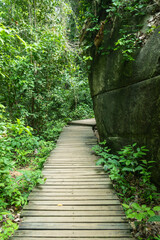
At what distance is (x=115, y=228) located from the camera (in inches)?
80.4

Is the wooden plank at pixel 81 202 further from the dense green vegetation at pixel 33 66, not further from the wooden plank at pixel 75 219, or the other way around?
the dense green vegetation at pixel 33 66

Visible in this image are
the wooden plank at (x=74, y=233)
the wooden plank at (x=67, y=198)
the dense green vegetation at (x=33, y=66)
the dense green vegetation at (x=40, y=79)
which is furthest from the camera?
the dense green vegetation at (x=33, y=66)

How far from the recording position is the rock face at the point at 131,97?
112 inches

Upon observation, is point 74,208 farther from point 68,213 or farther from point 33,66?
point 33,66

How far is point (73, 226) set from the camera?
2.07 m

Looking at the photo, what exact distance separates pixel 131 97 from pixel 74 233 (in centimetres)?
290

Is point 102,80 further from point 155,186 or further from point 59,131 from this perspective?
point 59,131

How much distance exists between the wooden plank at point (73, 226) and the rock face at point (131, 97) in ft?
4.45

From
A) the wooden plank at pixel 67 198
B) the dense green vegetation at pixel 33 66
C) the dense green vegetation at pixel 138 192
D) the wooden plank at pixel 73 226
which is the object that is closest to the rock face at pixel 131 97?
the dense green vegetation at pixel 138 192

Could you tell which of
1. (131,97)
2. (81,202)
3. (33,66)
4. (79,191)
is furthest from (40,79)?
(81,202)

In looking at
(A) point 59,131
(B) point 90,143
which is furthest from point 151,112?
(A) point 59,131

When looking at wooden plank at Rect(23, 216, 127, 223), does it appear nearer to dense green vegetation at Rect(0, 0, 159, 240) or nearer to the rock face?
dense green vegetation at Rect(0, 0, 159, 240)

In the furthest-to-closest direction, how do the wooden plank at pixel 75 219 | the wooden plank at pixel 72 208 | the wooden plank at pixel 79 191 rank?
the wooden plank at pixel 79 191 < the wooden plank at pixel 72 208 < the wooden plank at pixel 75 219

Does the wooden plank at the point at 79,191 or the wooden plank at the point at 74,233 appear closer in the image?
the wooden plank at the point at 74,233
